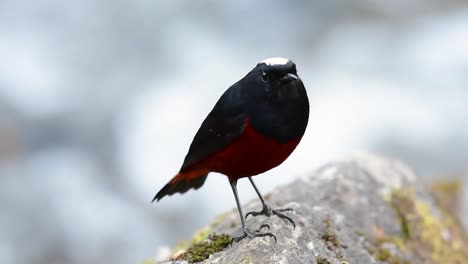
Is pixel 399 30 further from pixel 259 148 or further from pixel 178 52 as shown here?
pixel 259 148

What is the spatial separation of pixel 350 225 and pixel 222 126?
129 cm

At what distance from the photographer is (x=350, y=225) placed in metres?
4.54

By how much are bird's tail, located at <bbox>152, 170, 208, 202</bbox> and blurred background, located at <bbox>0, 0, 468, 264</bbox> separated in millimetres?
7587

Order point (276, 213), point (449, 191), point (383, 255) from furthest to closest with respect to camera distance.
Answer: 1. point (449, 191)
2. point (383, 255)
3. point (276, 213)

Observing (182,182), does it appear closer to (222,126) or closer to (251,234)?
(222,126)

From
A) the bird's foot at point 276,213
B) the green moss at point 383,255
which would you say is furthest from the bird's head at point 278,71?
the green moss at point 383,255

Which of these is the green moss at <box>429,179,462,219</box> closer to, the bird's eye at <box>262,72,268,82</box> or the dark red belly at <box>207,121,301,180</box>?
the dark red belly at <box>207,121,301,180</box>

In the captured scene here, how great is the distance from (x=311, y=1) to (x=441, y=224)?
43.8 feet

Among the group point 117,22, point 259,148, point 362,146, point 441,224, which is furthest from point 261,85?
point 117,22

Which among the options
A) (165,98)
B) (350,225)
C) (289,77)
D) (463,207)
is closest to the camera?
(289,77)

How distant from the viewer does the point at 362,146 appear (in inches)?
550

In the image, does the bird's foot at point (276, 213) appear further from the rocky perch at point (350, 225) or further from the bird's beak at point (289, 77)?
the bird's beak at point (289, 77)

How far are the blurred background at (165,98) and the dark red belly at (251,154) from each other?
834 cm

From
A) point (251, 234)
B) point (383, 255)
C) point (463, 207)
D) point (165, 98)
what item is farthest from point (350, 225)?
point (165, 98)
